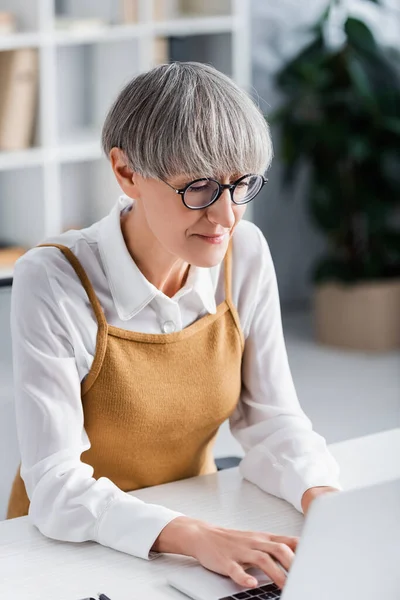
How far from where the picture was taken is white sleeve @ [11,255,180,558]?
136 cm

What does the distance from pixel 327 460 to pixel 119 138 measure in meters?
0.56

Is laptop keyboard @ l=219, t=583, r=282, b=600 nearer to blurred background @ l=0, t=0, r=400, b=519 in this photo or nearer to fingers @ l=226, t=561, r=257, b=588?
fingers @ l=226, t=561, r=257, b=588

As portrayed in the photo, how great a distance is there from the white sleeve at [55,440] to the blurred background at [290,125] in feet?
7.45

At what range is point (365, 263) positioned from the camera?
14.8 ft

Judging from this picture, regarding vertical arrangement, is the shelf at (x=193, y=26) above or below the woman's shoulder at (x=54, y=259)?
above

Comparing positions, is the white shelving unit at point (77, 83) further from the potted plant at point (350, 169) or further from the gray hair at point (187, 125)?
the gray hair at point (187, 125)

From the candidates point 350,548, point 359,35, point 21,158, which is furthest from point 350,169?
Answer: point 350,548

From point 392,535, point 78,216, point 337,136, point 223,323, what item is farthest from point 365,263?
point 392,535

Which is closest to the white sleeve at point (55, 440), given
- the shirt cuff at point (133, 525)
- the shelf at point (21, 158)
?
the shirt cuff at point (133, 525)

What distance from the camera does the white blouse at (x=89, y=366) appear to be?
1386mm

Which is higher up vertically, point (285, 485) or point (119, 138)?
point (119, 138)

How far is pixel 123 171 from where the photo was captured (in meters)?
1.49

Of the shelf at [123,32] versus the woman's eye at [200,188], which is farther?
the shelf at [123,32]

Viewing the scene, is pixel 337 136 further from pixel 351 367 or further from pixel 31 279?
pixel 31 279
